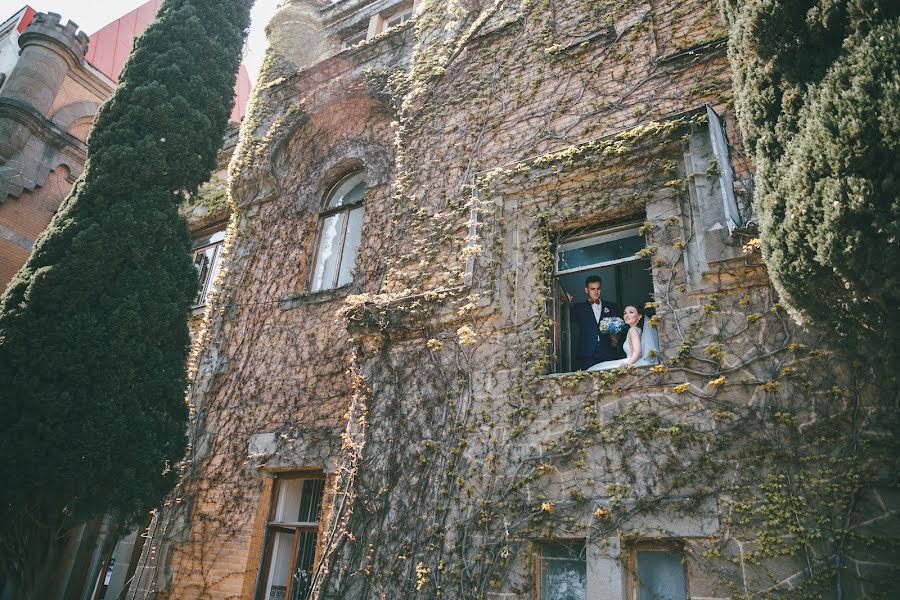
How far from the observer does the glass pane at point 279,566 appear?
308 inches

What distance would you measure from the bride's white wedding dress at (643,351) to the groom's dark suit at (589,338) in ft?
Result: 0.70

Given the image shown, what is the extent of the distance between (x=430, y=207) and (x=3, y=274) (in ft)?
38.6

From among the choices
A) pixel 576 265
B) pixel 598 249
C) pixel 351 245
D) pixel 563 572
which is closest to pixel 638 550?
pixel 563 572

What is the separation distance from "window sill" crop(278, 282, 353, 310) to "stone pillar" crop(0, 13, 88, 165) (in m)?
10.5

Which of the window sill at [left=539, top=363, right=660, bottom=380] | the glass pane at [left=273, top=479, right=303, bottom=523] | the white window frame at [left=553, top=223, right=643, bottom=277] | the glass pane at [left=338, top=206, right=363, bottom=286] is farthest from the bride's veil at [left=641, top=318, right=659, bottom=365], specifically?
the glass pane at [left=273, top=479, right=303, bottom=523]

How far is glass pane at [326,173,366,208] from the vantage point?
34.2 feet

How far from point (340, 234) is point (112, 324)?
12.0ft

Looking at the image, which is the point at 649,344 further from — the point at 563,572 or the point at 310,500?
the point at 310,500

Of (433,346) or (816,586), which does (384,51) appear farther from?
(816,586)

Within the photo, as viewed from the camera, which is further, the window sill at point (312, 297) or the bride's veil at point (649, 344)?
the window sill at point (312, 297)

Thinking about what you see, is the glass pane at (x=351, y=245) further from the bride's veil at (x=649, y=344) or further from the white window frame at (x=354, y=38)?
the bride's veil at (x=649, y=344)

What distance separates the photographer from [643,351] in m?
6.07

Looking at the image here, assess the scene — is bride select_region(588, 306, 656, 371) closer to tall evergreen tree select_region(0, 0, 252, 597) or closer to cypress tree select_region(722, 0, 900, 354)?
cypress tree select_region(722, 0, 900, 354)

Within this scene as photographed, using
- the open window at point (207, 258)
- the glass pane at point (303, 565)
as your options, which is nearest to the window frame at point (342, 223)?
the open window at point (207, 258)
